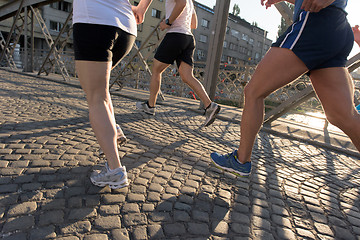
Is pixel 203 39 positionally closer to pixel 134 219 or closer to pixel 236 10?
pixel 236 10

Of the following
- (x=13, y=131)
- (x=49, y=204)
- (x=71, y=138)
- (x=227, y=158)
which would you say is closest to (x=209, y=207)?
(x=227, y=158)

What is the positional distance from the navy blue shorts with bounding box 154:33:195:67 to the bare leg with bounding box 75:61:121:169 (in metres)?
2.20

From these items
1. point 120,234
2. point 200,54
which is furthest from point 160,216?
point 200,54

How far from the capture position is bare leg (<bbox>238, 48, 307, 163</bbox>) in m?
1.84

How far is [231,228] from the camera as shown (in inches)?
61.6

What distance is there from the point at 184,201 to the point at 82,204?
2.11ft

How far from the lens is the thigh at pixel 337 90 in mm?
1842

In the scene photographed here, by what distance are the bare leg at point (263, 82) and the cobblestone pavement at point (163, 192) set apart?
42 centimetres

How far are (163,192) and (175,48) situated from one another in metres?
2.51

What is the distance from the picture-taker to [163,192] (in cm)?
188

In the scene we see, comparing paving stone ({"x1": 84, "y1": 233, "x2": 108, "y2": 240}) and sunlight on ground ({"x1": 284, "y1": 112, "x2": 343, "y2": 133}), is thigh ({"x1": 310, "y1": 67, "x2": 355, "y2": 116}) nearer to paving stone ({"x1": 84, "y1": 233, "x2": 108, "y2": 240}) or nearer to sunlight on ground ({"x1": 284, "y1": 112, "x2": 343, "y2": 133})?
paving stone ({"x1": 84, "y1": 233, "x2": 108, "y2": 240})

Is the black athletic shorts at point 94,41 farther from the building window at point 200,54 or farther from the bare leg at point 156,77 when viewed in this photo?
the building window at point 200,54

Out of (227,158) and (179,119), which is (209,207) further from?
(179,119)

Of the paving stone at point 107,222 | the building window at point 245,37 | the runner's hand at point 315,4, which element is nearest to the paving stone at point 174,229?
the paving stone at point 107,222
